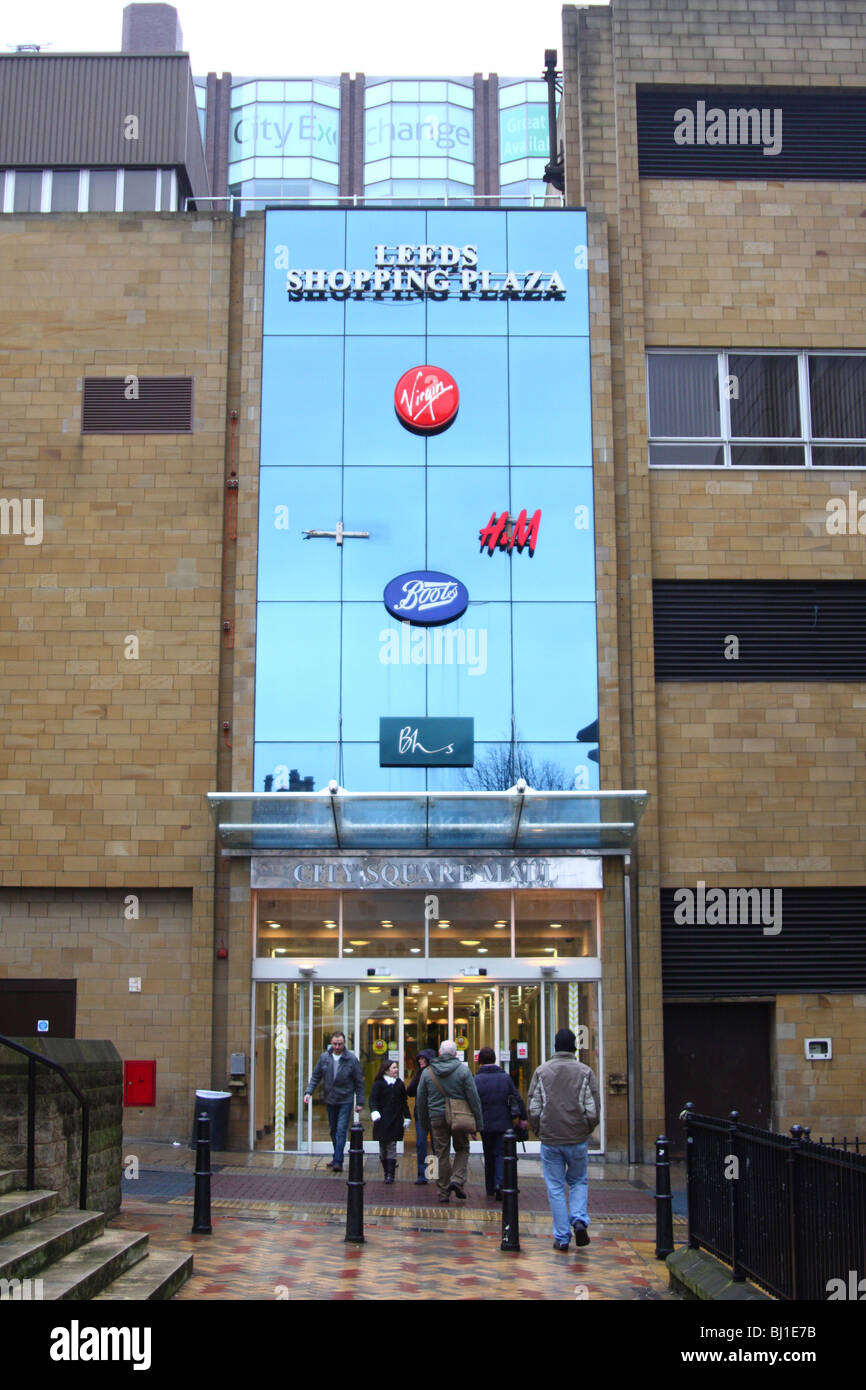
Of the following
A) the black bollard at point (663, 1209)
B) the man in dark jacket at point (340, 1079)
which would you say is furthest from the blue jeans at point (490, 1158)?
the black bollard at point (663, 1209)

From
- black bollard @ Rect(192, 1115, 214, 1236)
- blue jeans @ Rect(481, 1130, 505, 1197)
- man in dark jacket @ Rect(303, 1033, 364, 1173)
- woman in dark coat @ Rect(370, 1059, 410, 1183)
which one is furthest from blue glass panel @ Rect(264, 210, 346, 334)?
black bollard @ Rect(192, 1115, 214, 1236)

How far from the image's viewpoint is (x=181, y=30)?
46.5 metres

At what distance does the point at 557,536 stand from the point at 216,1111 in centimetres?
973

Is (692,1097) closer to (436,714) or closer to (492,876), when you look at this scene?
(492,876)

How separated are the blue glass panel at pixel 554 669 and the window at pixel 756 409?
297 centimetres

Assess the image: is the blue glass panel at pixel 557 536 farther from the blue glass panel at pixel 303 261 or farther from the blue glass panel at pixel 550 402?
the blue glass panel at pixel 303 261

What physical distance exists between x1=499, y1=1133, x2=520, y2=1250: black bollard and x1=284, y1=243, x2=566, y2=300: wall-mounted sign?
14.4 m

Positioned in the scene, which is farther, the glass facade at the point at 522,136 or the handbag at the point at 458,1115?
the glass facade at the point at 522,136

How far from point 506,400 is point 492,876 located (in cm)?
739

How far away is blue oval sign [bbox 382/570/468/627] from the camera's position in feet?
69.8

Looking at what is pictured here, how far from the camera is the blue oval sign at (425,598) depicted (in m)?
21.3

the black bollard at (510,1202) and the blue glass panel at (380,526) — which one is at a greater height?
the blue glass panel at (380,526)

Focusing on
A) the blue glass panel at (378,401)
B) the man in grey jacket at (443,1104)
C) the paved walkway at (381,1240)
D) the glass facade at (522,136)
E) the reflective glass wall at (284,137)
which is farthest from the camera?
the glass facade at (522,136)

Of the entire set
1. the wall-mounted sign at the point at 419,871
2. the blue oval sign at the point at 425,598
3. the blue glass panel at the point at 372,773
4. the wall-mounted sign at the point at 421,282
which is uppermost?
the wall-mounted sign at the point at 421,282
